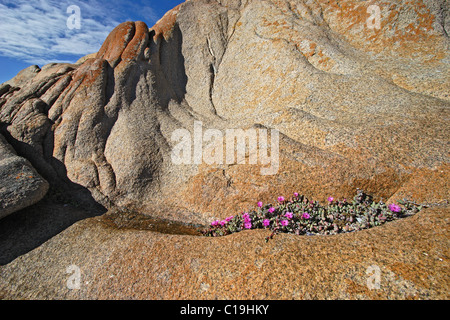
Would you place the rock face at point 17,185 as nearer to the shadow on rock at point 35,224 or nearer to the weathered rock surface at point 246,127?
the shadow on rock at point 35,224

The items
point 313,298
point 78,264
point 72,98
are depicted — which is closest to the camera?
point 313,298

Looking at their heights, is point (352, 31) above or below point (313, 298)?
above

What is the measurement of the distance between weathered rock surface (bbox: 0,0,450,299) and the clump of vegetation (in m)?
0.35

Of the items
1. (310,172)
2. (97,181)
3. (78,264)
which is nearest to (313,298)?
(310,172)

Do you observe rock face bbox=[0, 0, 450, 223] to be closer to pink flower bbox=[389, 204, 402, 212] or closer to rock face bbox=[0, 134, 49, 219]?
pink flower bbox=[389, 204, 402, 212]

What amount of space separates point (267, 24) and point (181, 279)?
13844 mm

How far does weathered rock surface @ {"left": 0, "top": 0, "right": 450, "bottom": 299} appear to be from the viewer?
4.04 m

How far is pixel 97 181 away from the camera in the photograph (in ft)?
27.3

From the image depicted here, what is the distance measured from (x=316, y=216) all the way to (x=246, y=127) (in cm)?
403

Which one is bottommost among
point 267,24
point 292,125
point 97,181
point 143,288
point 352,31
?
point 143,288

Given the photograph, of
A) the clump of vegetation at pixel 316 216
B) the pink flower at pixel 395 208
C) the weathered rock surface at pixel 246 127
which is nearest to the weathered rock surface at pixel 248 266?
the weathered rock surface at pixel 246 127
